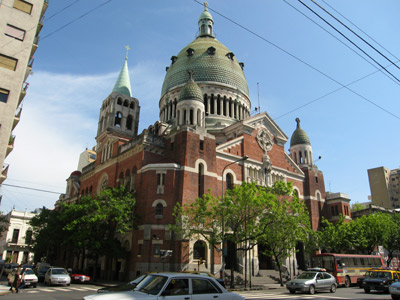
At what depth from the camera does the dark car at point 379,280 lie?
825 inches

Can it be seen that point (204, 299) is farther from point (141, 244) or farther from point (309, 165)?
point (309, 165)

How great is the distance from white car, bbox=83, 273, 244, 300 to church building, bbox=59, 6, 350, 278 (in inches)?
591

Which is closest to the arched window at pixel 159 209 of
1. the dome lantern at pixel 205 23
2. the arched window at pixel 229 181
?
the arched window at pixel 229 181

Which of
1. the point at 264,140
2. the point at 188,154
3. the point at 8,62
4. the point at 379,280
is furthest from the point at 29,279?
the point at 264,140

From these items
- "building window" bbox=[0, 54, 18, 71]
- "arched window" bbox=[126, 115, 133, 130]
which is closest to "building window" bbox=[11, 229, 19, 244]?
"arched window" bbox=[126, 115, 133, 130]

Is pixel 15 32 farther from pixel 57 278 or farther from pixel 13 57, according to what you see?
pixel 57 278

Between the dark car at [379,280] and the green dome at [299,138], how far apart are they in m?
28.3

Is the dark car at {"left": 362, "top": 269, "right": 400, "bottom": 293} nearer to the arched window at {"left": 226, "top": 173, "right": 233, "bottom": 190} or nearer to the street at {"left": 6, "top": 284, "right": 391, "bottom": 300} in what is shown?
the street at {"left": 6, "top": 284, "right": 391, "bottom": 300}

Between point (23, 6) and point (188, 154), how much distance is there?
19815mm

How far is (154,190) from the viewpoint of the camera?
98.4 ft

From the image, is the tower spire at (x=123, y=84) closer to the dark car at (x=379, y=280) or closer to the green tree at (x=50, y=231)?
the green tree at (x=50, y=231)

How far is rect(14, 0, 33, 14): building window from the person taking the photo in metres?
28.6

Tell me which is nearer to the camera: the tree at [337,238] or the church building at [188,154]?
the church building at [188,154]

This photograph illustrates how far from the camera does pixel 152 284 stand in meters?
8.41
